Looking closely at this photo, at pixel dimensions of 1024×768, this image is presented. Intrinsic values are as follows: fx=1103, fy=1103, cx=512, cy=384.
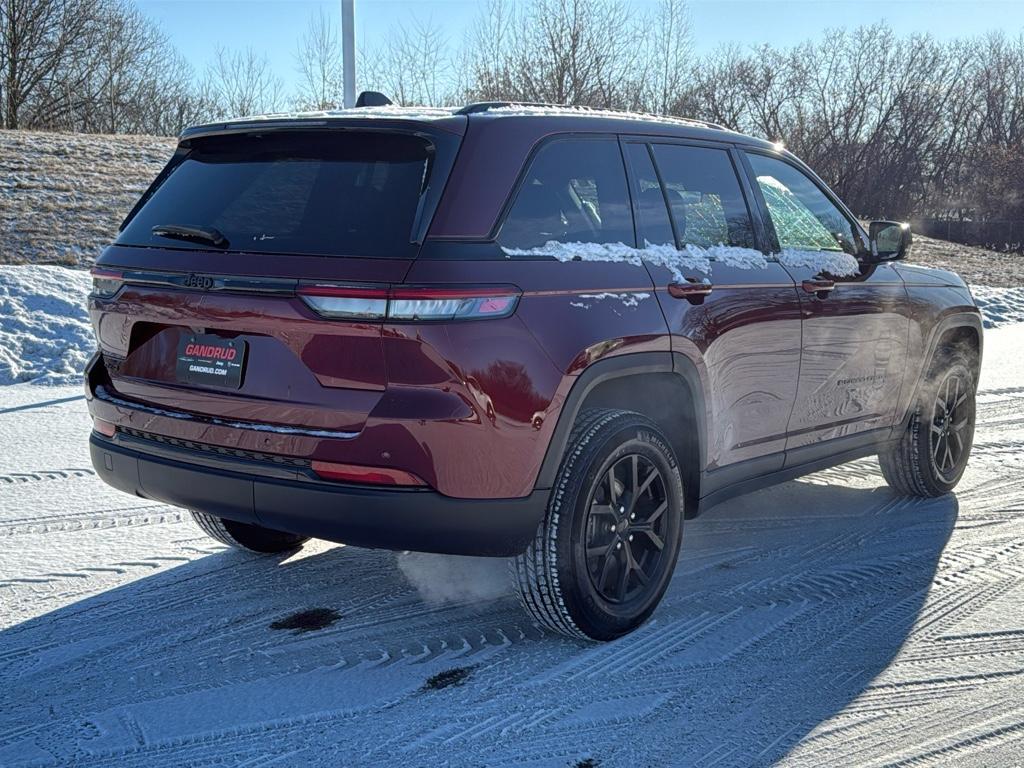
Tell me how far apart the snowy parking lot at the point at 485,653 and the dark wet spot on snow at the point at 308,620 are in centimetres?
2

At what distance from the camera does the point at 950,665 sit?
3621mm

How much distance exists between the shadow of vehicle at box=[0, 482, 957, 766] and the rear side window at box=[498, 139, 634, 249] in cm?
139

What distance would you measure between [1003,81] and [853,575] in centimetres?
5544

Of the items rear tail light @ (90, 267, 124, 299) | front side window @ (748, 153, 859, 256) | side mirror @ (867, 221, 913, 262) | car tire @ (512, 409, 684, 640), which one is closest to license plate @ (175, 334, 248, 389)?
rear tail light @ (90, 267, 124, 299)

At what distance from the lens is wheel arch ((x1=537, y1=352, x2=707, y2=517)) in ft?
11.4

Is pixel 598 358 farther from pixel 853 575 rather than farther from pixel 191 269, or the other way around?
pixel 853 575

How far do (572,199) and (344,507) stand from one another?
4.28 feet

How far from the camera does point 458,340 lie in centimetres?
318

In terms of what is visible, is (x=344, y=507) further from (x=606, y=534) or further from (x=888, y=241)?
(x=888, y=241)

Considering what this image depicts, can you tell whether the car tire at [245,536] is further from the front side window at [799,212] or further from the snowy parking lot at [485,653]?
the front side window at [799,212]

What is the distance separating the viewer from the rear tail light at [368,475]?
3.21m

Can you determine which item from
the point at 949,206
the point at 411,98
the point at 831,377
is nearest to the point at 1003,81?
the point at 949,206

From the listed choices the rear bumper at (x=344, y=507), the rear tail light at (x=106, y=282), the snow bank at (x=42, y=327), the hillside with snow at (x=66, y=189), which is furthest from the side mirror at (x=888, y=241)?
the hillside with snow at (x=66, y=189)

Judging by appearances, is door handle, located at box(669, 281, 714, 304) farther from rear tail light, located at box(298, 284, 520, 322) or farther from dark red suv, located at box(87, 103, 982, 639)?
rear tail light, located at box(298, 284, 520, 322)
